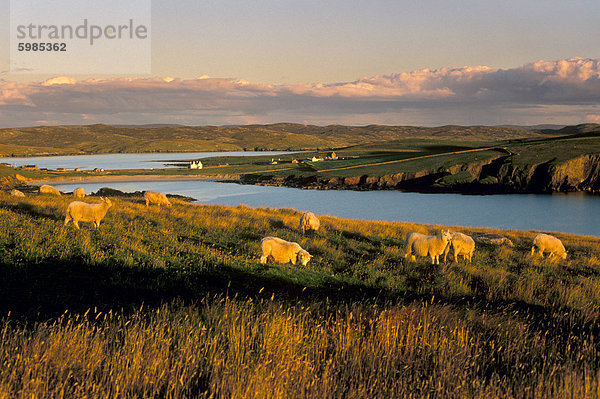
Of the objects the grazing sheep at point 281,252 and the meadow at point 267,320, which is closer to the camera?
the meadow at point 267,320

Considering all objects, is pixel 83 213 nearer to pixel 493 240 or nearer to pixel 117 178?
pixel 493 240

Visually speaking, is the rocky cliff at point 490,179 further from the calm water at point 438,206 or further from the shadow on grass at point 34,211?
the shadow on grass at point 34,211

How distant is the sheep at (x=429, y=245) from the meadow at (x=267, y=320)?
2.55 feet

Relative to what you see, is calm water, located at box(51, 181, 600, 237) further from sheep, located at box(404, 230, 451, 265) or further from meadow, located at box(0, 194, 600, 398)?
meadow, located at box(0, 194, 600, 398)

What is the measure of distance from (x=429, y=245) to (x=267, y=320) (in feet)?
32.2

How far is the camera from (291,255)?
11852mm

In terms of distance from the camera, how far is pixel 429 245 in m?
14.5

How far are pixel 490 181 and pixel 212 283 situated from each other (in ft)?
280

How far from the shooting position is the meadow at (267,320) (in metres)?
4.50

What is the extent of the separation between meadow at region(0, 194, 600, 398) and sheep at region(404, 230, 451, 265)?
0.78 m

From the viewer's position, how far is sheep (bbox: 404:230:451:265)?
14242 mm

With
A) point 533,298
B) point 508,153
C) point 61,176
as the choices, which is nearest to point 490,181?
point 508,153

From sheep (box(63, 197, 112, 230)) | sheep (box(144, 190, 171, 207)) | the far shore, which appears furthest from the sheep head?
the far shore

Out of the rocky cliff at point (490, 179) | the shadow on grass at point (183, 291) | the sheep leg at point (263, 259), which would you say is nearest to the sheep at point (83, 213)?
the shadow on grass at point (183, 291)
